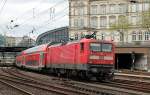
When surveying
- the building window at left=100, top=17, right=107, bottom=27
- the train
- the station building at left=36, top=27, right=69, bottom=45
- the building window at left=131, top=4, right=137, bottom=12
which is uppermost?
the building window at left=131, top=4, right=137, bottom=12

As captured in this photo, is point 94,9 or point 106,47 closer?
point 106,47

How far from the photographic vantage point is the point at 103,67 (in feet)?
108

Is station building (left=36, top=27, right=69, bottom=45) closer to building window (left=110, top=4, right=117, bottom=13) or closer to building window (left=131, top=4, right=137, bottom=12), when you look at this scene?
building window (left=110, top=4, right=117, bottom=13)

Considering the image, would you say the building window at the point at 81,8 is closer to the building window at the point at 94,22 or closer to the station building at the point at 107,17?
the station building at the point at 107,17

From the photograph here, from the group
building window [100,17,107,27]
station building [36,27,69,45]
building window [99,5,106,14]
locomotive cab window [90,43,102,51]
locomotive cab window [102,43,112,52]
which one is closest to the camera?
locomotive cab window [90,43,102,51]

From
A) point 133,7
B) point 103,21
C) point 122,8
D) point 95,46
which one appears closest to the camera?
point 95,46

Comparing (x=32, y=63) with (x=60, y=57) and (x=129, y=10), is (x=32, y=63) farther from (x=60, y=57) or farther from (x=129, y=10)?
(x=129, y=10)

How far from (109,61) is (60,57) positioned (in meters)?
7.52

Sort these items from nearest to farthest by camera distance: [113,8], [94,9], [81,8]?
[113,8] < [94,9] < [81,8]

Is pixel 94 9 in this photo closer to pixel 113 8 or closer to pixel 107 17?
pixel 107 17

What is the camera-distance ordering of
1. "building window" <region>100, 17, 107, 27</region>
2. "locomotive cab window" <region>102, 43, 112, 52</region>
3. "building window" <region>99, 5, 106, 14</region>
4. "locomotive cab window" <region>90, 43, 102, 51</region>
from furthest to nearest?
"building window" <region>100, 17, 107, 27</region>, "building window" <region>99, 5, 106, 14</region>, "locomotive cab window" <region>102, 43, 112, 52</region>, "locomotive cab window" <region>90, 43, 102, 51</region>

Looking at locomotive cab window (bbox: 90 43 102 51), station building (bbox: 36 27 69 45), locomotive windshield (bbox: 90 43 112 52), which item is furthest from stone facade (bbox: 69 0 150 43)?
locomotive cab window (bbox: 90 43 102 51)

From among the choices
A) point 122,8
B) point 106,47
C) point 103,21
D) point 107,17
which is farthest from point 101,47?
point 103,21

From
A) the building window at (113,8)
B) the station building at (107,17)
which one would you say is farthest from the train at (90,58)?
the building window at (113,8)
